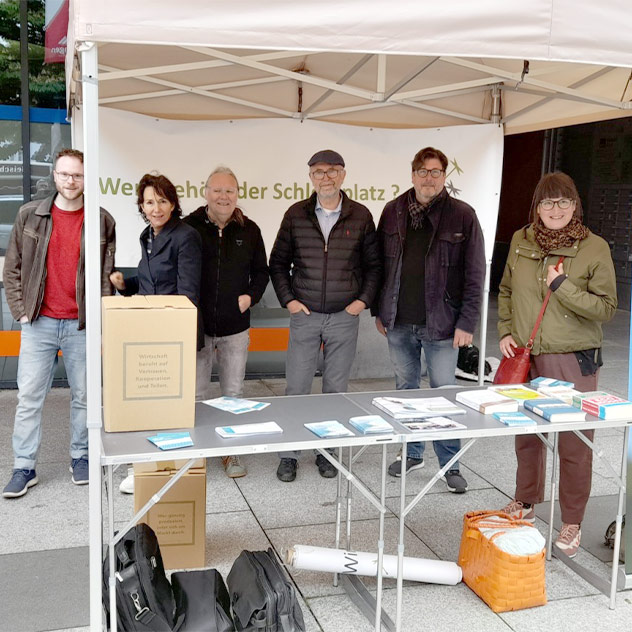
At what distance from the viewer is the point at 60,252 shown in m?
3.82

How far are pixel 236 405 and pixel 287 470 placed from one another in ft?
4.56

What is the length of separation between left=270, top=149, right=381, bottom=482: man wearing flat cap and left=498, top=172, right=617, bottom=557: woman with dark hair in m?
0.91

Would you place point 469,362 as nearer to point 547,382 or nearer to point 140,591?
point 547,382

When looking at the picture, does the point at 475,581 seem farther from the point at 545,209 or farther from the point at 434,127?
the point at 434,127

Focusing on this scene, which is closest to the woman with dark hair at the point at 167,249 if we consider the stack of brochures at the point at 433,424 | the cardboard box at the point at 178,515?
the cardboard box at the point at 178,515

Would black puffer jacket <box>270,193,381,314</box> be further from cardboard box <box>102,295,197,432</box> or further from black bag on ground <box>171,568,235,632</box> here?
black bag on ground <box>171,568,235,632</box>

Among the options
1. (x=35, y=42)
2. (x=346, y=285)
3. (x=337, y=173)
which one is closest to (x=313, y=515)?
(x=346, y=285)

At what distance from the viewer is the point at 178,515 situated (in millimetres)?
3148

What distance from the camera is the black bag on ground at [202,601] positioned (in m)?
2.50

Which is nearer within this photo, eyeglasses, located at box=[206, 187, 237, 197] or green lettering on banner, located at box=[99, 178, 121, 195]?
eyeglasses, located at box=[206, 187, 237, 197]

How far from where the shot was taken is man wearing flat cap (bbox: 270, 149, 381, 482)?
4.05 m

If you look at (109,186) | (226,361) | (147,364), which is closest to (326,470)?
(226,361)

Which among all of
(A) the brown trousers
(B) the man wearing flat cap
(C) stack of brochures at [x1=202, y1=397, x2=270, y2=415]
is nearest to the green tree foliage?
(B) the man wearing flat cap

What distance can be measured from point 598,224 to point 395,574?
9.31m
